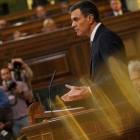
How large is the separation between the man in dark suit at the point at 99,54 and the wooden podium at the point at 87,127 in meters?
0.09

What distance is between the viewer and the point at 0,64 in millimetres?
5223

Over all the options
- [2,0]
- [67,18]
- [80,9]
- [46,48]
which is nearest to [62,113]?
[80,9]

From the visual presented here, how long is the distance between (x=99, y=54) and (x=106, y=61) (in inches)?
3.7

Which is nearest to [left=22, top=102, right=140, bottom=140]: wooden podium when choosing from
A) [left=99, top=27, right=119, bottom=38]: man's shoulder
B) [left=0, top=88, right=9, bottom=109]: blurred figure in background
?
[left=99, top=27, right=119, bottom=38]: man's shoulder

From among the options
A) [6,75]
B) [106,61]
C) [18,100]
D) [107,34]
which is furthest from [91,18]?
[6,75]

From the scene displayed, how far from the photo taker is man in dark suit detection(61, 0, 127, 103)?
1826 millimetres

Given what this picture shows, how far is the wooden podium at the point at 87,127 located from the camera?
1.78 meters

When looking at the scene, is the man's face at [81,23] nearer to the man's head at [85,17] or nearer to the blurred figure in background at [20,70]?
the man's head at [85,17]

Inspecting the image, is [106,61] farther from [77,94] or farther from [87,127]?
[87,127]

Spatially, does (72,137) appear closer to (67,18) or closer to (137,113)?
(137,113)

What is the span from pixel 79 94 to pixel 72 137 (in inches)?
8.3

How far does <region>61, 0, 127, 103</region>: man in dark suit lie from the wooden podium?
0.09 m

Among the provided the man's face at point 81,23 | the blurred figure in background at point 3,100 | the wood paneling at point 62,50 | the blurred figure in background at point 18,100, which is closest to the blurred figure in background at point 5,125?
the blurred figure in background at point 3,100

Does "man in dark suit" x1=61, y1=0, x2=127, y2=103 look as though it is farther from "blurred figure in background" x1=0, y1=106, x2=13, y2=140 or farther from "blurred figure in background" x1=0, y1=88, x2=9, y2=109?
"blurred figure in background" x1=0, y1=88, x2=9, y2=109
